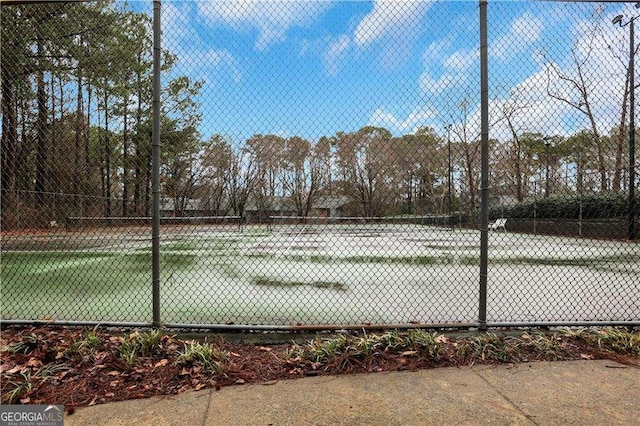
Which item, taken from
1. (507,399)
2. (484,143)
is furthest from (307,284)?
(507,399)

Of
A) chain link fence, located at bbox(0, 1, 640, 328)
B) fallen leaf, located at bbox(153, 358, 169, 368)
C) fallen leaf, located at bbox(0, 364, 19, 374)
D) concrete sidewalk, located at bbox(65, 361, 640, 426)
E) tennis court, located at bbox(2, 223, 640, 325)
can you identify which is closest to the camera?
concrete sidewalk, located at bbox(65, 361, 640, 426)

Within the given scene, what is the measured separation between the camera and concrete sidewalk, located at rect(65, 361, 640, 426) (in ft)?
6.07

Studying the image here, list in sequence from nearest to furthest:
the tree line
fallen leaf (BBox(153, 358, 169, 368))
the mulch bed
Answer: the mulch bed
fallen leaf (BBox(153, 358, 169, 368))
the tree line

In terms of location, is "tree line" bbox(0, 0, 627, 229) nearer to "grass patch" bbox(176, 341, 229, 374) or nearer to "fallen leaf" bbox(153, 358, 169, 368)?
"grass patch" bbox(176, 341, 229, 374)

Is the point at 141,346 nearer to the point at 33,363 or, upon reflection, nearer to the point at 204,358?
the point at 204,358

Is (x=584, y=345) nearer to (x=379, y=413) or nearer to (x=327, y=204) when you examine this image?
(x=379, y=413)

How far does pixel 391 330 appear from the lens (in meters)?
2.83

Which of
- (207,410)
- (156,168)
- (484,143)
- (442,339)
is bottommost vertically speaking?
(207,410)

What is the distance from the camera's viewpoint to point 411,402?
6.56 ft

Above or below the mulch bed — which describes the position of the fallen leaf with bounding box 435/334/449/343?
above

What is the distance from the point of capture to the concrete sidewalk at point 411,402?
1.85m

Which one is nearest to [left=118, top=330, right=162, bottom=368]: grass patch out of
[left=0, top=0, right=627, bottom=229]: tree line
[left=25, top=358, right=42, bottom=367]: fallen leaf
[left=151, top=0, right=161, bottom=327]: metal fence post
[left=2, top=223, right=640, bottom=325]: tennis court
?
[left=151, top=0, right=161, bottom=327]: metal fence post

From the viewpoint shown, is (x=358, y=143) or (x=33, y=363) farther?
(x=358, y=143)

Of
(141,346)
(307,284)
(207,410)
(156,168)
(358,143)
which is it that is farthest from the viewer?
(307,284)
